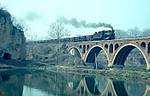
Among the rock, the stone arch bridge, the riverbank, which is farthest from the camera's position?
the rock

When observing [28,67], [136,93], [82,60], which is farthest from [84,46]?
[136,93]

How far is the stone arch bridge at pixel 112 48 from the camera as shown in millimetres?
57406

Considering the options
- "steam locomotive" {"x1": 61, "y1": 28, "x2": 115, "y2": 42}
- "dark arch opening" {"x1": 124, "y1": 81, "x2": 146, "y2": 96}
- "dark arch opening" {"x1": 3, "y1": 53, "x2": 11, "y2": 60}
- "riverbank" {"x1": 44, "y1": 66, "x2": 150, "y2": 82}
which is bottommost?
"dark arch opening" {"x1": 124, "y1": 81, "x2": 146, "y2": 96}

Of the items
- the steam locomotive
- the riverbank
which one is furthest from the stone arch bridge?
the riverbank

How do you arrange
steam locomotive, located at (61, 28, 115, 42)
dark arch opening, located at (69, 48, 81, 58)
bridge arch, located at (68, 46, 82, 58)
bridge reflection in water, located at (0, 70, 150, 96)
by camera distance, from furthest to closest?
dark arch opening, located at (69, 48, 81, 58)
bridge arch, located at (68, 46, 82, 58)
steam locomotive, located at (61, 28, 115, 42)
bridge reflection in water, located at (0, 70, 150, 96)

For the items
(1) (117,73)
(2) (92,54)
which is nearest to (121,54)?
(1) (117,73)

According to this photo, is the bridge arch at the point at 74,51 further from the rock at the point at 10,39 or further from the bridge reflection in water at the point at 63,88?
the bridge reflection in water at the point at 63,88

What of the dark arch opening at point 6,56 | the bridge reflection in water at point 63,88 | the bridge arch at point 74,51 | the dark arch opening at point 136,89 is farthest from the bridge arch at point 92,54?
the dark arch opening at point 136,89

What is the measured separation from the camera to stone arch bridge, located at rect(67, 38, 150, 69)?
57.4 metres

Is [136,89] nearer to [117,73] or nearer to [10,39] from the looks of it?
[117,73]

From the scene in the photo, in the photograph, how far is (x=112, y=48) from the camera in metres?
68.1

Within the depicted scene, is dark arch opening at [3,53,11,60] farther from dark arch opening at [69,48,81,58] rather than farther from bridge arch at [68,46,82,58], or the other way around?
bridge arch at [68,46,82,58]

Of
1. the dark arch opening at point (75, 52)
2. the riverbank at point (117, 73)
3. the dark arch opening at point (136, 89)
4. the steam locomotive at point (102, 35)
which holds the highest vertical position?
the steam locomotive at point (102, 35)

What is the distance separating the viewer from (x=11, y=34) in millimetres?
65438
